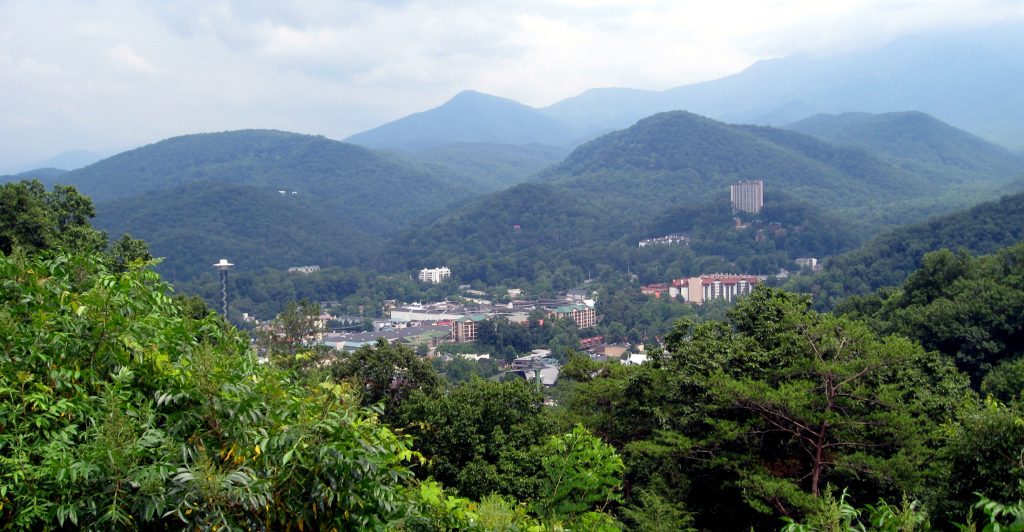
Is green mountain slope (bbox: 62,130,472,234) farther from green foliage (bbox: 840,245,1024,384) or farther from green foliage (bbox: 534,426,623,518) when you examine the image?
green foliage (bbox: 534,426,623,518)

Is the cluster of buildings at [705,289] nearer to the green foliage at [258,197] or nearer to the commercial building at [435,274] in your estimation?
the commercial building at [435,274]

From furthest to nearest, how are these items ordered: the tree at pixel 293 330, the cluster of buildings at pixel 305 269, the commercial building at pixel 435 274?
1. the commercial building at pixel 435 274
2. the cluster of buildings at pixel 305 269
3. the tree at pixel 293 330

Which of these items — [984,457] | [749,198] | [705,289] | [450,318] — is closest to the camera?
[984,457]

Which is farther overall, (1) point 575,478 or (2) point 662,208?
(2) point 662,208

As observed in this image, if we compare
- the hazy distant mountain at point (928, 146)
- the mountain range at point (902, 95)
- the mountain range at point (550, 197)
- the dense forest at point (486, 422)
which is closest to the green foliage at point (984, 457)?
the dense forest at point (486, 422)

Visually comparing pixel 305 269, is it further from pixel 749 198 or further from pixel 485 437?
pixel 485 437

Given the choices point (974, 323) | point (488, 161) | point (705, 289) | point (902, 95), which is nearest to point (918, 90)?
point (902, 95)
